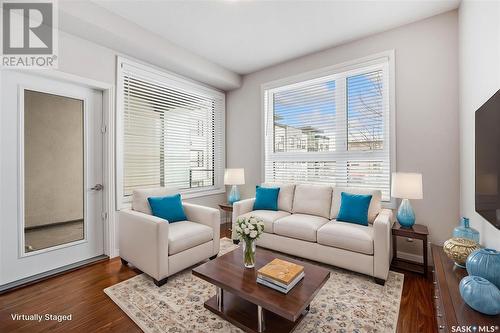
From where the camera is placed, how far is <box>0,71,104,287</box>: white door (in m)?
2.32

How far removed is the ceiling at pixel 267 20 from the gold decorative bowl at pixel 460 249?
251cm

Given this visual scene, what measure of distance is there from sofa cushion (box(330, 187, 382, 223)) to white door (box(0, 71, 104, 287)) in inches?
124

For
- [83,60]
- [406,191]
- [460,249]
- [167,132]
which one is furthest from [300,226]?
[83,60]

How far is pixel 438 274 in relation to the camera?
5.50 ft

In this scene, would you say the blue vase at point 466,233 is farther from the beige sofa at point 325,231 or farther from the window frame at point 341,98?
the window frame at point 341,98

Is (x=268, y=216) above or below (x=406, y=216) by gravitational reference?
below

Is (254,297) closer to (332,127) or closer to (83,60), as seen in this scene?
(332,127)

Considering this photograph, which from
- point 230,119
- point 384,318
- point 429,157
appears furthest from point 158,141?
point 429,157

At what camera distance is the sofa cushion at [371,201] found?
9.30 ft

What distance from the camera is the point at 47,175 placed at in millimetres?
2607

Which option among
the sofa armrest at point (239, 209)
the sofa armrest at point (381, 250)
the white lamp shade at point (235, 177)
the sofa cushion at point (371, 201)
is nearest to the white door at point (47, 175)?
the sofa armrest at point (239, 209)

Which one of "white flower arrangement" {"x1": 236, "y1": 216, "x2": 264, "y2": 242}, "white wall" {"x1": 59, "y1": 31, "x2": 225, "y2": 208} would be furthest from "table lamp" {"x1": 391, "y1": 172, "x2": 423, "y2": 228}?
"white wall" {"x1": 59, "y1": 31, "x2": 225, "y2": 208}

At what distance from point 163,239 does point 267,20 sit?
2.81 meters

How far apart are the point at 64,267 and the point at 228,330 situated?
2.24 metres
